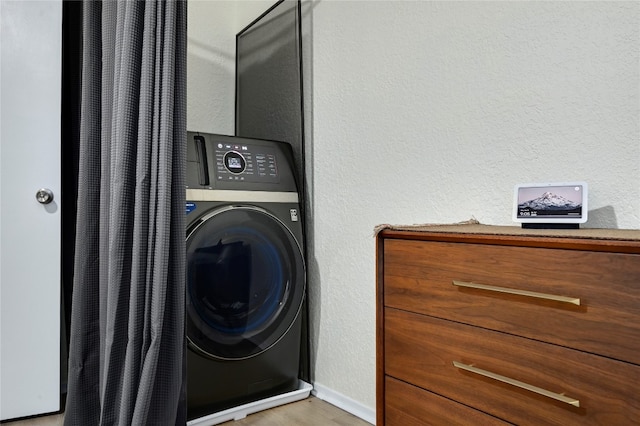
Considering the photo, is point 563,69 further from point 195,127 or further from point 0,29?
point 0,29

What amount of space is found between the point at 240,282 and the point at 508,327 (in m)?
1.05

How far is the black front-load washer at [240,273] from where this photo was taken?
1.59 meters

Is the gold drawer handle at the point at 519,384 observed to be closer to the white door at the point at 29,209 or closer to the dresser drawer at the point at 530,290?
the dresser drawer at the point at 530,290

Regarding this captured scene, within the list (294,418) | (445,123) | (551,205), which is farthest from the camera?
(294,418)

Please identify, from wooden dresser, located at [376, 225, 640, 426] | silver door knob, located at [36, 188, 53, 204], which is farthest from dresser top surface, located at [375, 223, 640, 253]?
silver door knob, located at [36, 188, 53, 204]

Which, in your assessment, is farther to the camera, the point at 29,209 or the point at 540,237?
the point at 29,209

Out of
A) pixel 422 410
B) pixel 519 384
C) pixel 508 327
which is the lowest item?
pixel 422 410

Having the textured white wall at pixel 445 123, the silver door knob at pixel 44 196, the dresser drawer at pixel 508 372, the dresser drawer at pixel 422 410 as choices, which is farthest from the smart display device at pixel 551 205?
the silver door knob at pixel 44 196

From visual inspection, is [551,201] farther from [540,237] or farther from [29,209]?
[29,209]

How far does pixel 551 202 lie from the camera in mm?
1040

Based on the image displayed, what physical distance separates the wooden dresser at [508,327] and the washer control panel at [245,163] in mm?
781

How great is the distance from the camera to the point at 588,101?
44.5 inches

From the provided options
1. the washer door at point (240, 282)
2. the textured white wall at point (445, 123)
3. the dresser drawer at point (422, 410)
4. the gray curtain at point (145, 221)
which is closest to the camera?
the dresser drawer at point (422, 410)

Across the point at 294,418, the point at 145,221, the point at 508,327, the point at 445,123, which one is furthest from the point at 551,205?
the point at 294,418
